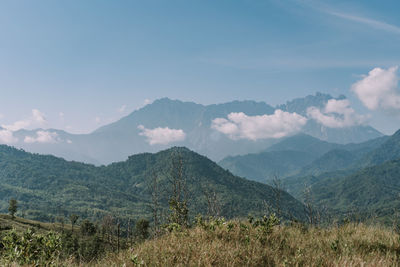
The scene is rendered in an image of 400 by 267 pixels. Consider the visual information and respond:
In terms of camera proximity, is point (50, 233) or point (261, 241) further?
point (261, 241)

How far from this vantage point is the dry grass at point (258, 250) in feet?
16.2

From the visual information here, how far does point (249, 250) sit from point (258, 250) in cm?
21

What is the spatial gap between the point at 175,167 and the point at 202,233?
18.9 meters

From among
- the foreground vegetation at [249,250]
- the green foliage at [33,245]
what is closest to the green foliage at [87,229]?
the foreground vegetation at [249,250]

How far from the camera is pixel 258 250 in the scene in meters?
5.68

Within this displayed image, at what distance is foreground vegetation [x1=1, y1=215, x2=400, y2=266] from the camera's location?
4914mm

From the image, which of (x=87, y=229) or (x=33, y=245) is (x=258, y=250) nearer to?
(x=33, y=245)

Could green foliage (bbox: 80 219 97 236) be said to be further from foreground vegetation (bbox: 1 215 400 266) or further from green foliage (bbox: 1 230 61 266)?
green foliage (bbox: 1 230 61 266)

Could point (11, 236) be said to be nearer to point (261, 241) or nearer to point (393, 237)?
point (261, 241)

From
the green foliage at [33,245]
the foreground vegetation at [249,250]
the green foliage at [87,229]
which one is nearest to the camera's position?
the green foliage at [33,245]

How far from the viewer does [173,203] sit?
13992 mm

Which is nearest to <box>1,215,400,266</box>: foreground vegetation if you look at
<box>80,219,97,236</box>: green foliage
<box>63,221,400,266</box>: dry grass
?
<box>63,221,400,266</box>: dry grass

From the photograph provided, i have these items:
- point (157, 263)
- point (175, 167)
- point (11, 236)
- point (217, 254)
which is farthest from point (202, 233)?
point (175, 167)

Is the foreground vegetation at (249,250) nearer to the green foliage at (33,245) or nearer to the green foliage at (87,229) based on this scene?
the green foliage at (33,245)
